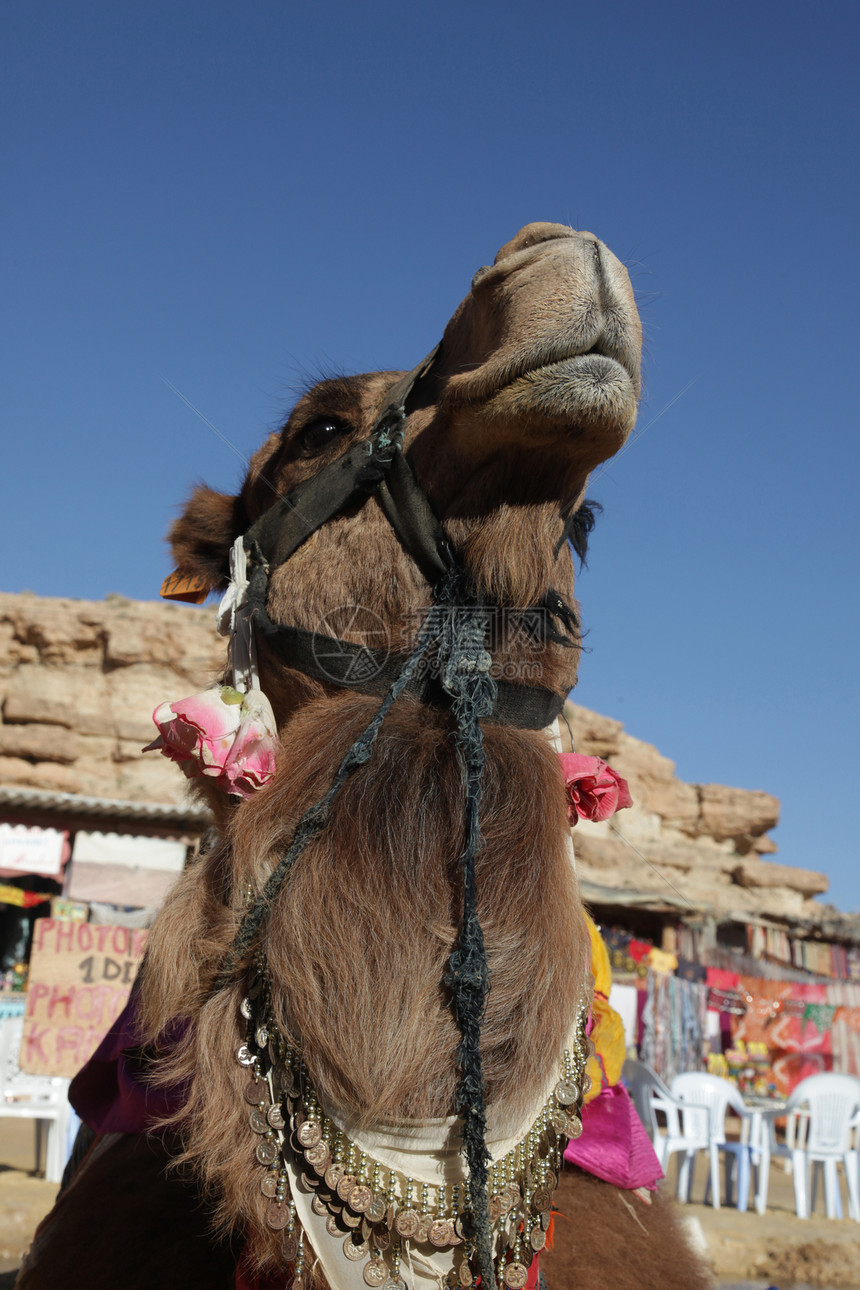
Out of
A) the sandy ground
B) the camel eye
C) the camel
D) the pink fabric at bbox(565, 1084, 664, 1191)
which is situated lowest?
the sandy ground

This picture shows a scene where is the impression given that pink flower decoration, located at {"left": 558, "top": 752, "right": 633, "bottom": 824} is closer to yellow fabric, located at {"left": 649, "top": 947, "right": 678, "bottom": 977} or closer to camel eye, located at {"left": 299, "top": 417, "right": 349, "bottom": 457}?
camel eye, located at {"left": 299, "top": 417, "right": 349, "bottom": 457}

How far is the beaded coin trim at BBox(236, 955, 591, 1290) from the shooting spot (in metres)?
1.29

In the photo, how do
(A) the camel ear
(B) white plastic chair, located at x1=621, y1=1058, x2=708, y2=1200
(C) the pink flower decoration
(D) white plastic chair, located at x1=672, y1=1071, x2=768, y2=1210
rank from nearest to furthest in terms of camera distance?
(C) the pink flower decoration → (A) the camel ear → (B) white plastic chair, located at x1=621, y1=1058, x2=708, y2=1200 → (D) white plastic chair, located at x1=672, y1=1071, x2=768, y2=1210

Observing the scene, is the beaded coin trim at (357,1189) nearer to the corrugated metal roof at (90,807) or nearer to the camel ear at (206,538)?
the camel ear at (206,538)

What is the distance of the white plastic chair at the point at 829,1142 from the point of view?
8781mm

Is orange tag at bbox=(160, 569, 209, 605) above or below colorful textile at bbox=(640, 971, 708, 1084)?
above

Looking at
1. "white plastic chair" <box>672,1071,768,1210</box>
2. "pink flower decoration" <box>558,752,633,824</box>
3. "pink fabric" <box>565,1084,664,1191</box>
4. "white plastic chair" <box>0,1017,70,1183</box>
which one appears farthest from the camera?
"white plastic chair" <box>672,1071,768,1210</box>

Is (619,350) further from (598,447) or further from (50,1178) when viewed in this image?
(50,1178)

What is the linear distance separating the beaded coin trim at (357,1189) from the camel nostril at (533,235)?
1263 mm

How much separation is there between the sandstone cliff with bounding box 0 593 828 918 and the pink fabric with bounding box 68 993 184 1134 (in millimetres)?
20959

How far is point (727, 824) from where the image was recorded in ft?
135

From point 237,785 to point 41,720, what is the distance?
28.8 metres

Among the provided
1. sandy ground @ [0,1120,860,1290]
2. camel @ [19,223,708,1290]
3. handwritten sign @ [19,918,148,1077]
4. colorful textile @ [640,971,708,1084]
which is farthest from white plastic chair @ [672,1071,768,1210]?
camel @ [19,223,708,1290]

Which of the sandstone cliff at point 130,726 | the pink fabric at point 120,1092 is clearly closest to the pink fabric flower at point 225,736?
the pink fabric at point 120,1092
